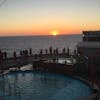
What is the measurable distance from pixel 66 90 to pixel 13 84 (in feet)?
16.2

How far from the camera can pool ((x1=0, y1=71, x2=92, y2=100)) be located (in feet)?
53.5

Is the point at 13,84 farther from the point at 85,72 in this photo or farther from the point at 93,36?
the point at 93,36

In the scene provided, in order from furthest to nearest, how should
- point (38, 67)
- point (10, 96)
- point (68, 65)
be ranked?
point (38, 67), point (68, 65), point (10, 96)

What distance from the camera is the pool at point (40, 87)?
16.3m

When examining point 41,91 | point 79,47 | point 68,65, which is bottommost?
point 41,91

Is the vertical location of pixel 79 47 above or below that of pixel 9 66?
above

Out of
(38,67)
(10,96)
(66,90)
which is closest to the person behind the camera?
(10,96)

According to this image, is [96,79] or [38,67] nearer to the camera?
[96,79]

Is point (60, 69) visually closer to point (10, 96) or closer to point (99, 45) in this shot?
point (99, 45)

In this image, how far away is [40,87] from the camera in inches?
744

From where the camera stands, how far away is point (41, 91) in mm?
17938

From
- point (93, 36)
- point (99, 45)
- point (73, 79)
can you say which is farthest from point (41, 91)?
point (93, 36)

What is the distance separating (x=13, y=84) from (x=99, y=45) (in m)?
8.18

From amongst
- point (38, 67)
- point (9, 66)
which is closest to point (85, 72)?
point (38, 67)
